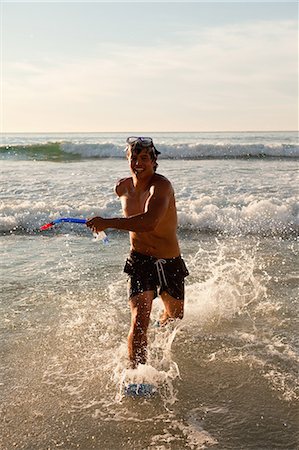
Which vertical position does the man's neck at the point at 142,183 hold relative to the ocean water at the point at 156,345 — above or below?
above

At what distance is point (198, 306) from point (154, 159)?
1.83 meters

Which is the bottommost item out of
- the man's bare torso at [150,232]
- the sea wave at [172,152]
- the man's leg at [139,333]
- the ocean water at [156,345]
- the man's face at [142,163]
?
the ocean water at [156,345]

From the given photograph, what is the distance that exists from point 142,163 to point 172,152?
2235cm

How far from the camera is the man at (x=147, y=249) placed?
3.50 m

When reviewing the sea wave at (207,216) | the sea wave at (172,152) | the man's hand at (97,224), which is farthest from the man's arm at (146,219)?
the sea wave at (172,152)

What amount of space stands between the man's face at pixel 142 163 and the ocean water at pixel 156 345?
52.7 inches

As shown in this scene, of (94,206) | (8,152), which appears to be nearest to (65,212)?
(94,206)

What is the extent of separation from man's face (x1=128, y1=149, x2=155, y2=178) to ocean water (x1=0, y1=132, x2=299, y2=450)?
4.39 ft

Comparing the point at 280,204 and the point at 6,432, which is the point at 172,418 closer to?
the point at 6,432

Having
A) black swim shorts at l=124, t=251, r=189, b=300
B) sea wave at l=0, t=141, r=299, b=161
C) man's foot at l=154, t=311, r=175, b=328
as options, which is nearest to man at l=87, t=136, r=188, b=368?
black swim shorts at l=124, t=251, r=189, b=300

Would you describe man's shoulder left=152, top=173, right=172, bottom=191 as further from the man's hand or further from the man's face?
the man's hand

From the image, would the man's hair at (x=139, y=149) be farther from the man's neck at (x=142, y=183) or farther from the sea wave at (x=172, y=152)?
the sea wave at (x=172, y=152)

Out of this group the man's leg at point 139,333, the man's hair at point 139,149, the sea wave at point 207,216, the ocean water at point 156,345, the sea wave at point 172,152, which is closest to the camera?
the ocean water at point 156,345

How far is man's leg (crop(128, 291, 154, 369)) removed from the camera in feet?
11.4
